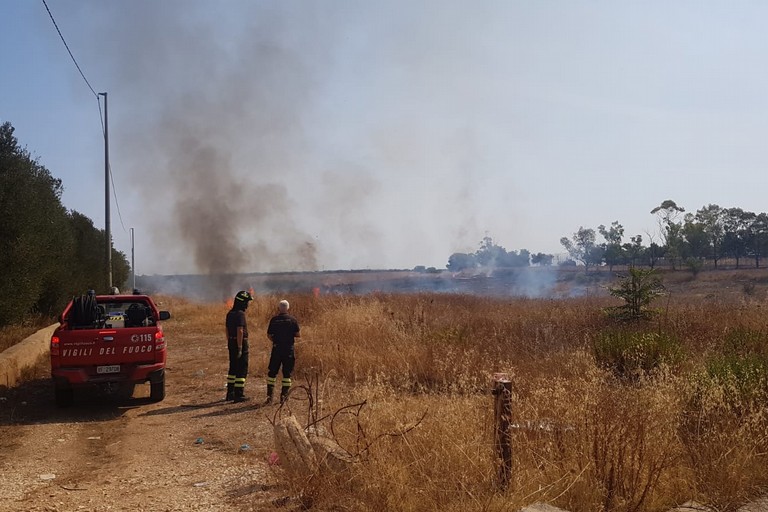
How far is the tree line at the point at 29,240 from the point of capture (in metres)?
14.2

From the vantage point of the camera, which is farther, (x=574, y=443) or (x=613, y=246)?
(x=613, y=246)

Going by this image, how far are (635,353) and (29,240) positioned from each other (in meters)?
14.2

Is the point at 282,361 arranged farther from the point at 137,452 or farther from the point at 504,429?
the point at 504,429

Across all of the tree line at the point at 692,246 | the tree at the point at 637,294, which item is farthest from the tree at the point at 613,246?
the tree at the point at 637,294

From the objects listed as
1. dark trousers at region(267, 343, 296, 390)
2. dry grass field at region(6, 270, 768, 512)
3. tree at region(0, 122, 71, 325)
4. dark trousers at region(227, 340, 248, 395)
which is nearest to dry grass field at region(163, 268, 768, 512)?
dry grass field at region(6, 270, 768, 512)

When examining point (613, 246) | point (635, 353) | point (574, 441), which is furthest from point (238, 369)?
point (613, 246)

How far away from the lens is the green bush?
8531 millimetres

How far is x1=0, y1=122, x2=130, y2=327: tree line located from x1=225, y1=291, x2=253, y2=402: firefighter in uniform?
755 centimetres

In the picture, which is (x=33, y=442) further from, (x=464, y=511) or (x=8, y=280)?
(x=8, y=280)

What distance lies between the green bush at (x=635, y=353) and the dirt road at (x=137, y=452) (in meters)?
5.33

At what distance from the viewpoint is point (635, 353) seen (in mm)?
8859

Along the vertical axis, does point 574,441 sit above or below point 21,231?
below

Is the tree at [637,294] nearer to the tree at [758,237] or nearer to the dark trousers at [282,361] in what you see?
the dark trousers at [282,361]

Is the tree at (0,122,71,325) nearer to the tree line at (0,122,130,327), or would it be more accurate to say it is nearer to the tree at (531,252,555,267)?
the tree line at (0,122,130,327)
